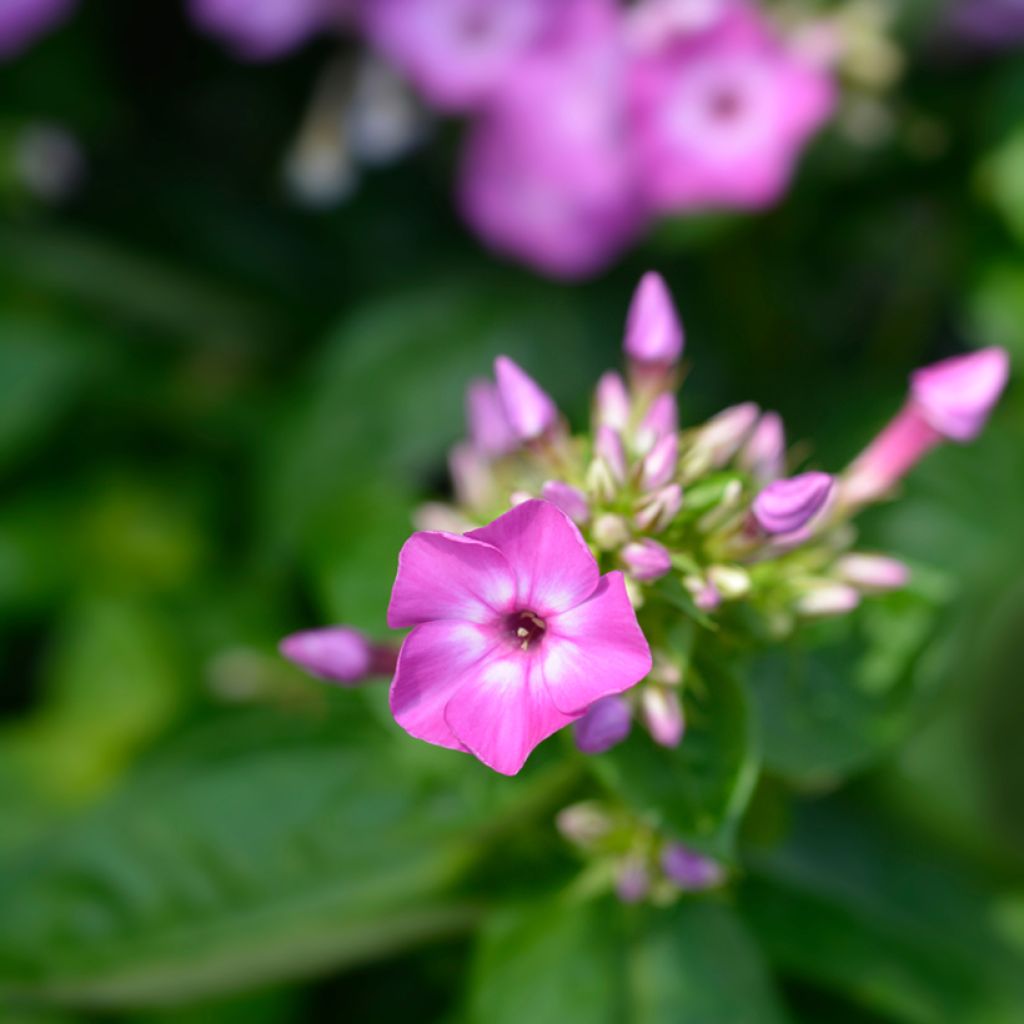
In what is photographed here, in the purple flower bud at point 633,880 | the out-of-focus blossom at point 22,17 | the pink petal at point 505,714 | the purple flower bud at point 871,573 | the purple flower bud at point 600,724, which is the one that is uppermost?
the out-of-focus blossom at point 22,17

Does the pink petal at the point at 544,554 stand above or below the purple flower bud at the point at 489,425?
above

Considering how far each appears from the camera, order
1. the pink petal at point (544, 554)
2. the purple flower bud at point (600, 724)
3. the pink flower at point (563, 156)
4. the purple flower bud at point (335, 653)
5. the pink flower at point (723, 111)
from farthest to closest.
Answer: the pink flower at point (563, 156) → the pink flower at point (723, 111) → the purple flower bud at point (335, 653) → the purple flower bud at point (600, 724) → the pink petal at point (544, 554)

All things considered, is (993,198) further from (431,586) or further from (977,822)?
(431,586)

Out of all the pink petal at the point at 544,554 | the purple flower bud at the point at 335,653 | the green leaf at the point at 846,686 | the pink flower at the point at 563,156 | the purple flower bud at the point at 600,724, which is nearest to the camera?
the pink petal at the point at 544,554

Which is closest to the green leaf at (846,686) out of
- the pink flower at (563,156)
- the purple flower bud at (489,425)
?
the purple flower bud at (489,425)

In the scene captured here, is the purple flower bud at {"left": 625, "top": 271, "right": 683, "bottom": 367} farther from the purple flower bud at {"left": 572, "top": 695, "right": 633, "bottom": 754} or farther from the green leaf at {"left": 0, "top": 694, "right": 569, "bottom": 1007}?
the green leaf at {"left": 0, "top": 694, "right": 569, "bottom": 1007}

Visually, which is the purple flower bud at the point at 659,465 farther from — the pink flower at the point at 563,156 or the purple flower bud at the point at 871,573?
the pink flower at the point at 563,156

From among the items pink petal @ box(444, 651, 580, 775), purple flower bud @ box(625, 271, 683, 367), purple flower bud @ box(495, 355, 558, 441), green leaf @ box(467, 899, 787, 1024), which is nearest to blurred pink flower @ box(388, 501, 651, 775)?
pink petal @ box(444, 651, 580, 775)
